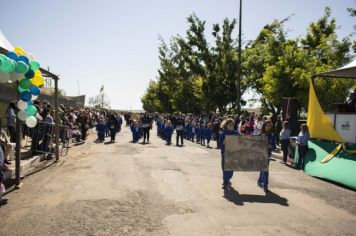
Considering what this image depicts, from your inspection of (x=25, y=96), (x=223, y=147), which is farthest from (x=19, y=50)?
(x=223, y=147)

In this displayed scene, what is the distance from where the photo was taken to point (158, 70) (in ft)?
195

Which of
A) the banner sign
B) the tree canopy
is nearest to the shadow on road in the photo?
the banner sign

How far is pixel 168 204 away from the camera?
6.99 metres

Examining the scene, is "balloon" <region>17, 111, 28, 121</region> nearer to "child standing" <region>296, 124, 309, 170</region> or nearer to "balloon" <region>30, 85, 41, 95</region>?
"balloon" <region>30, 85, 41, 95</region>

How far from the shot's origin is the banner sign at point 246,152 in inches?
354

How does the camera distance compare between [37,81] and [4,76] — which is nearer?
[4,76]

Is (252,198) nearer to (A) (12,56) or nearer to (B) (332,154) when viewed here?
(B) (332,154)

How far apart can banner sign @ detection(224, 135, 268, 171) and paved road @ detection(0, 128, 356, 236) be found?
0.57m

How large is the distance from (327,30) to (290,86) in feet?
22.5

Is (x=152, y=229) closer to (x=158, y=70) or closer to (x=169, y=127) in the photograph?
(x=169, y=127)

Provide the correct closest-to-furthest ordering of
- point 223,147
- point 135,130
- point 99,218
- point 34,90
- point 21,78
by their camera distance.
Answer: point 99,218 < point 21,78 < point 223,147 < point 34,90 < point 135,130

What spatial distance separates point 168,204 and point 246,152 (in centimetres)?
308

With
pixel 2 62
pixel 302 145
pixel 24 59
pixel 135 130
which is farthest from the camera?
pixel 135 130

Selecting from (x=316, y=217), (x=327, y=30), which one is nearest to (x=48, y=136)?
(x=316, y=217)
